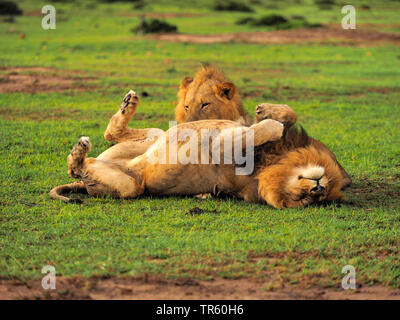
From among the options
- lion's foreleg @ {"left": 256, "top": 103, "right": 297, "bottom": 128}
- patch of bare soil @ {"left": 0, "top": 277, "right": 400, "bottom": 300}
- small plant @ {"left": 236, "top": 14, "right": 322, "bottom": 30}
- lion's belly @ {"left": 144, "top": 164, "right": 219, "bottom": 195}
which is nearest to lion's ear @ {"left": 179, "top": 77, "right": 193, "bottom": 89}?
lion's foreleg @ {"left": 256, "top": 103, "right": 297, "bottom": 128}

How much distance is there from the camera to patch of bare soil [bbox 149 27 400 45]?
1959 cm

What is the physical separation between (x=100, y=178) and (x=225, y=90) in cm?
160

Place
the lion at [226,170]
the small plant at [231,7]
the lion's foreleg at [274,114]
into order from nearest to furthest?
the lion at [226,170]
the lion's foreleg at [274,114]
the small plant at [231,7]

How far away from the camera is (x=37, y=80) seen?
12.0 m

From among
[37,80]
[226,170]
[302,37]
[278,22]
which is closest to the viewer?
[226,170]

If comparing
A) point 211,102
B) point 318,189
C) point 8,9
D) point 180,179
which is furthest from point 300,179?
point 8,9

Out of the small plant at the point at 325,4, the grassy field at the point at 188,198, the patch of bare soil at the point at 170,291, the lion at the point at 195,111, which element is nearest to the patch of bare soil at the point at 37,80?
the grassy field at the point at 188,198

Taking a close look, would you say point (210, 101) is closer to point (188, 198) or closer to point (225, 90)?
point (225, 90)

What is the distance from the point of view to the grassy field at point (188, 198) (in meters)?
3.66

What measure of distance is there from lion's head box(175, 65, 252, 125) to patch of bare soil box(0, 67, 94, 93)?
5828mm

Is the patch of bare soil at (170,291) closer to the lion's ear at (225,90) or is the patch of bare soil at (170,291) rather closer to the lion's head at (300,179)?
the lion's head at (300,179)

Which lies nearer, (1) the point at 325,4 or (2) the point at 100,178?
(2) the point at 100,178

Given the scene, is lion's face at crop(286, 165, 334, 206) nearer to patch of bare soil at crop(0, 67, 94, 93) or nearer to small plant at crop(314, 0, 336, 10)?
patch of bare soil at crop(0, 67, 94, 93)

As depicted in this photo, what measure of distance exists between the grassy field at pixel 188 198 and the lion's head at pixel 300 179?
117 millimetres
